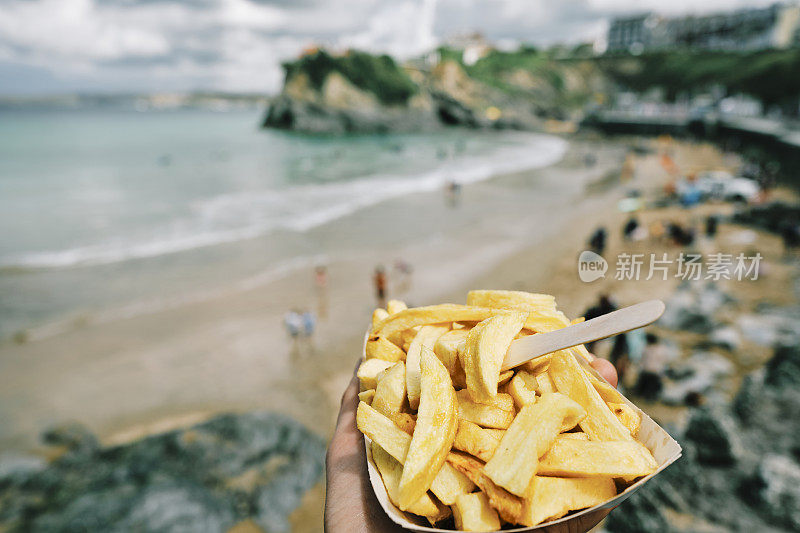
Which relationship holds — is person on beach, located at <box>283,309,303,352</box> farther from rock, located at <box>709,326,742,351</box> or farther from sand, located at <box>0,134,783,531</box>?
rock, located at <box>709,326,742,351</box>

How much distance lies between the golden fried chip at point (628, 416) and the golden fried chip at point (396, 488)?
1149mm

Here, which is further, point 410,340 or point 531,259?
Answer: point 531,259

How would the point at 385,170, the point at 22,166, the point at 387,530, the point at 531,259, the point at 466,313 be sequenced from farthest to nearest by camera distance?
1. the point at 22,166
2. the point at 385,170
3. the point at 531,259
4. the point at 466,313
5. the point at 387,530

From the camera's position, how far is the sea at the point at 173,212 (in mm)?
17016

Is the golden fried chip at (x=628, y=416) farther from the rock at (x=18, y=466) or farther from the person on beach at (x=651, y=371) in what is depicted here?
the rock at (x=18, y=466)

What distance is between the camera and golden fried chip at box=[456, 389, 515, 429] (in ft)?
7.44

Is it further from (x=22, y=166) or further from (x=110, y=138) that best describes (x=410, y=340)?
(x=110, y=138)

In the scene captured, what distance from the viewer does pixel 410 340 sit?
3025 millimetres

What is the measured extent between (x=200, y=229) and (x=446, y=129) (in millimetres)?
87010

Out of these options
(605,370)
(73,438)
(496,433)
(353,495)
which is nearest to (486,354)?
(496,433)

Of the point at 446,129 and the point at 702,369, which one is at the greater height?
the point at 446,129

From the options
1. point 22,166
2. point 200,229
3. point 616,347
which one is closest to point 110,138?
point 22,166

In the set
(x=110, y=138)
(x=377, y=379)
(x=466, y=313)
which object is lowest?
(x=377, y=379)

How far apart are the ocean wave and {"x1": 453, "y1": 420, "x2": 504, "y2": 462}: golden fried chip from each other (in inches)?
841
